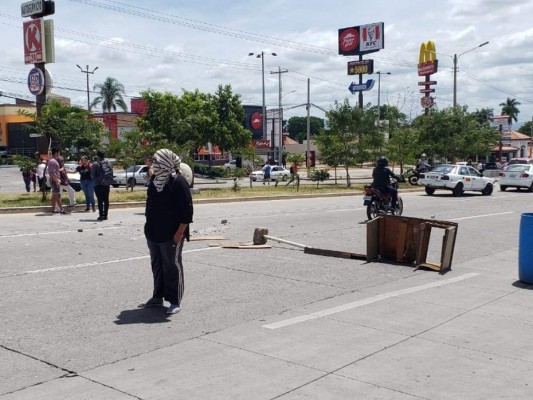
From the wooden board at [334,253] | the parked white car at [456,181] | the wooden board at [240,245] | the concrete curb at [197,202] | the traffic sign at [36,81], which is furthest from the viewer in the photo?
the parked white car at [456,181]

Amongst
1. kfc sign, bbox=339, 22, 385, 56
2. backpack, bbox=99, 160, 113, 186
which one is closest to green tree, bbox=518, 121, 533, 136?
kfc sign, bbox=339, 22, 385, 56

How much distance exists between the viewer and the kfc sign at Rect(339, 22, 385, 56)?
64.4 metres

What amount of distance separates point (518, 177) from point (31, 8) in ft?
81.9

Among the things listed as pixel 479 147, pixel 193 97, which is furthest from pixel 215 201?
pixel 193 97

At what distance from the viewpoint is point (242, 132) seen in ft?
199

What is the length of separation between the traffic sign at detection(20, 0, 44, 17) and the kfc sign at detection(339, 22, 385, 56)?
4448cm

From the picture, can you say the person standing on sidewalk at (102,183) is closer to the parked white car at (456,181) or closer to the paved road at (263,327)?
the paved road at (263,327)

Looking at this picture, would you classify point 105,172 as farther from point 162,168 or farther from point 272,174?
point 272,174

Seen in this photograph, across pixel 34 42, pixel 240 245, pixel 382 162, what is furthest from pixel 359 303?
pixel 34 42

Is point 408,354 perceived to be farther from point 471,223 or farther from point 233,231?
point 471,223

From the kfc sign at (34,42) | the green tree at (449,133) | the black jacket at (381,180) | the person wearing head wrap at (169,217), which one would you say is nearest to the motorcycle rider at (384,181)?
the black jacket at (381,180)

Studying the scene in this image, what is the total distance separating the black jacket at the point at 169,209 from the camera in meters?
7.01

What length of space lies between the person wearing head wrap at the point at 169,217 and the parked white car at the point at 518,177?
98.0 feet

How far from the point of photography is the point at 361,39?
2579 inches
